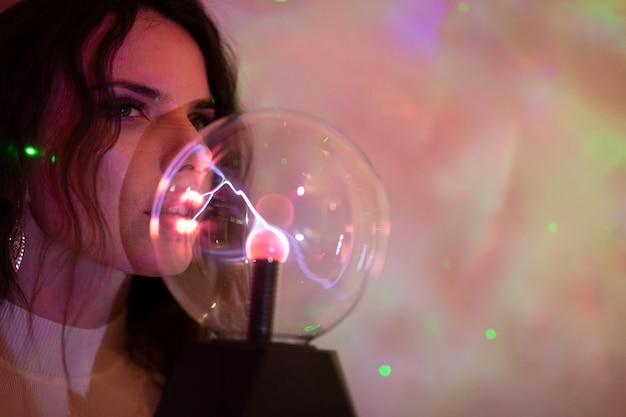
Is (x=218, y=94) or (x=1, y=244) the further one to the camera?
(x=218, y=94)

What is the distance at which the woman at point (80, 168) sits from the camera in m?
0.78

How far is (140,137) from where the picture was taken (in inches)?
31.4

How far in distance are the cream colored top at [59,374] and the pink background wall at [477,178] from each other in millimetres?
413

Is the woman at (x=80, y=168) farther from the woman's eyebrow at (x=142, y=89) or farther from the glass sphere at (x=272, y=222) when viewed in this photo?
the glass sphere at (x=272, y=222)

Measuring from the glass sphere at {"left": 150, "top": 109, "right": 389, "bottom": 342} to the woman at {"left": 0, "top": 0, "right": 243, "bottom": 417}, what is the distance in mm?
196

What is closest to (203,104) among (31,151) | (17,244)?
(31,151)

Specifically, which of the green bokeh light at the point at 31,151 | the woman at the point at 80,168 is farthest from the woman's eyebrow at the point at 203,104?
the green bokeh light at the point at 31,151

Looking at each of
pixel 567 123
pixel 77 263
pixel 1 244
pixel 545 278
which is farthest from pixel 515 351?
pixel 1 244

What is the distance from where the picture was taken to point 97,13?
0.85 meters

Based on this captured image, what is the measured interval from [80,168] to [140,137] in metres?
0.10

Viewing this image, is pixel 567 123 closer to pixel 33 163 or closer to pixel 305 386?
pixel 305 386

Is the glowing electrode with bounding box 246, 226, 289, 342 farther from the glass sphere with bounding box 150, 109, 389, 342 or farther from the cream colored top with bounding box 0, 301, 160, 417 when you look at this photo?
the cream colored top with bounding box 0, 301, 160, 417

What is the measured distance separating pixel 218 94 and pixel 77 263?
0.40 m

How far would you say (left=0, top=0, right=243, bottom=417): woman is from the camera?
0.78 meters
